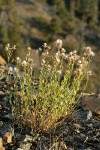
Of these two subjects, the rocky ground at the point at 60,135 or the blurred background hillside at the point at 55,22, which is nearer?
the rocky ground at the point at 60,135

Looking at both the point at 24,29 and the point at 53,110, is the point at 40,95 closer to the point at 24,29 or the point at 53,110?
the point at 53,110

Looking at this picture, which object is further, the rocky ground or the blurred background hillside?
the blurred background hillside

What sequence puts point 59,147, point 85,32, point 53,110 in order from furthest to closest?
point 85,32, point 53,110, point 59,147

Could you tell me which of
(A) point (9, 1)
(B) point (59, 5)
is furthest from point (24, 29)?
(B) point (59, 5)

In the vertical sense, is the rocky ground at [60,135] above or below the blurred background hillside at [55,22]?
below

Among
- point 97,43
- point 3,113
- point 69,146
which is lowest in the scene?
point 69,146

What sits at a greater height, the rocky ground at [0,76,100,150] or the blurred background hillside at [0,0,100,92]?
the blurred background hillside at [0,0,100,92]
